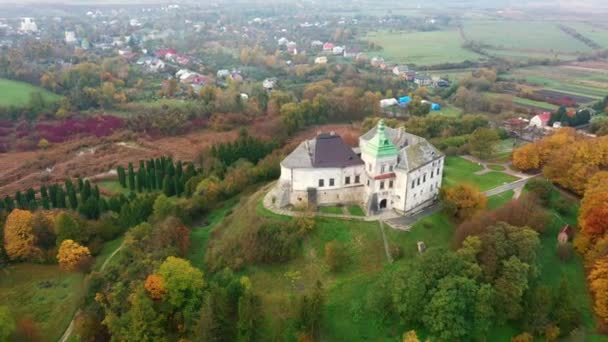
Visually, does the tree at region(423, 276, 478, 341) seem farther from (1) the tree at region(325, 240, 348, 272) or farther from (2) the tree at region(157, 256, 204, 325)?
(2) the tree at region(157, 256, 204, 325)

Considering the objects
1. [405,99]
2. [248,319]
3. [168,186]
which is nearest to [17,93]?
[168,186]

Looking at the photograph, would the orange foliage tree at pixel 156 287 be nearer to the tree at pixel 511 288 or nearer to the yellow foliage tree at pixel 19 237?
the yellow foliage tree at pixel 19 237

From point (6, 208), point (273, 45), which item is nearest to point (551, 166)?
point (6, 208)

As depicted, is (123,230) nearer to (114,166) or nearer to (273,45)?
(114,166)

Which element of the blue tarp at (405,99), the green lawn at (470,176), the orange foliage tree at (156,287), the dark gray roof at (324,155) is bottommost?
the blue tarp at (405,99)

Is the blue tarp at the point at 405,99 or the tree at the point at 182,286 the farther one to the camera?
the blue tarp at the point at 405,99

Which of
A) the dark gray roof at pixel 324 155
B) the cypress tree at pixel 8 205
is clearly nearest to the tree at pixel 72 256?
the cypress tree at pixel 8 205
